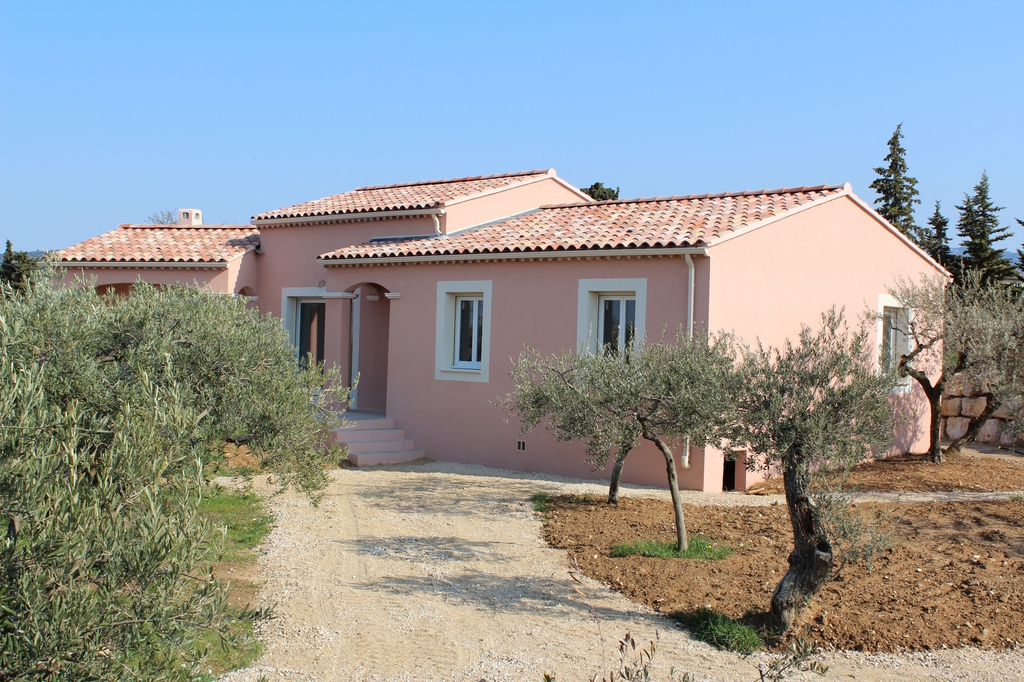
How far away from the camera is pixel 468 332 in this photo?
14.9 metres

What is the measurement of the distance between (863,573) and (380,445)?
8.67 m

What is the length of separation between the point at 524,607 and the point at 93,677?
4.29m

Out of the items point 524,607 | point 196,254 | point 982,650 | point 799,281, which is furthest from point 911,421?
point 196,254

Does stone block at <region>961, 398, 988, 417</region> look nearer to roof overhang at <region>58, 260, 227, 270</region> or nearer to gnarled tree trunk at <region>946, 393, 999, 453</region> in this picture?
gnarled tree trunk at <region>946, 393, 999, 453</region>

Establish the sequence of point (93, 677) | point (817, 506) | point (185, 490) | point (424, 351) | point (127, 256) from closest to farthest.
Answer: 1. point (93, 677)
2. point (185, 490)
3. point (817, 506)
4. point (424, 351)
5. point (127, 256)

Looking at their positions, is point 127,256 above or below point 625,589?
above

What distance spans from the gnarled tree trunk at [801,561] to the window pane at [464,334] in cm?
880

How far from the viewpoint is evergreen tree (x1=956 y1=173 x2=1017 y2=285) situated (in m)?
23.2

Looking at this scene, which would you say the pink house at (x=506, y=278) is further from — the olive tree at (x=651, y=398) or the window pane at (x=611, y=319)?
the olive tree at (x=651, y=398)

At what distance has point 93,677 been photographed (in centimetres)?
346

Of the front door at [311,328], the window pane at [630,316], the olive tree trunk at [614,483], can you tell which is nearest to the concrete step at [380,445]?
the front door at [311,328]

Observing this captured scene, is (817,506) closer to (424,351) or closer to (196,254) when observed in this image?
(424,351)

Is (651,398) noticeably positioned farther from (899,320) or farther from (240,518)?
(899,320)

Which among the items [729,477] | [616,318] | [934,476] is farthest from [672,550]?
[934,476]
